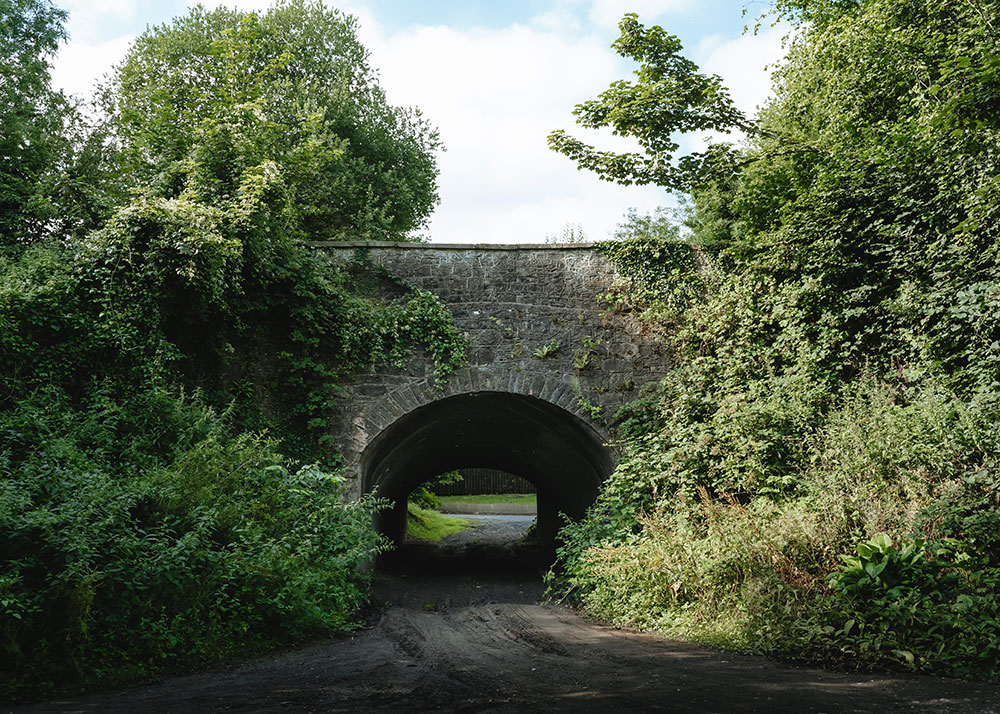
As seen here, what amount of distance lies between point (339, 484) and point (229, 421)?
5.81 ft

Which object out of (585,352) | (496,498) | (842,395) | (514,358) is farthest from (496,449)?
(496,498)

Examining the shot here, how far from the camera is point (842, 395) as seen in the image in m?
8.35

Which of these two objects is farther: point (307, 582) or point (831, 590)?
point (307, 582)

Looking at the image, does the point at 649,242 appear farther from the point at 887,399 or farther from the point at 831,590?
the point at 831,590

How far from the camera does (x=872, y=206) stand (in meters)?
8.95

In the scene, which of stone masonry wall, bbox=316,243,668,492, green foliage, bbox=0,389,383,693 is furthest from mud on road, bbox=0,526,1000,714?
stone masonry wall, bbox=316,243,668,492

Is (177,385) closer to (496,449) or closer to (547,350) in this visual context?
(547,350)

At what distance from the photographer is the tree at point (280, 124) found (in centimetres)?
988

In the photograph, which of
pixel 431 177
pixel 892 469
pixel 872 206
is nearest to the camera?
pixel 892 469

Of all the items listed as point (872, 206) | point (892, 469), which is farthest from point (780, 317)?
point (892, 469)

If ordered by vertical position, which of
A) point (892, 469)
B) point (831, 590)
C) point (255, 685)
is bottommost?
point (255, 685)

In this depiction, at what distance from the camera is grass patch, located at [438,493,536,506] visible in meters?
30.9

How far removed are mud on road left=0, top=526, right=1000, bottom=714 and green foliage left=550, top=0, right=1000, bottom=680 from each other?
2.20 ft

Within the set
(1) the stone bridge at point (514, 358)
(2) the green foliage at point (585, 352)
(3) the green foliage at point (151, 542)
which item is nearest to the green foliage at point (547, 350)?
(1) the stone bridge at point (514, 358)
